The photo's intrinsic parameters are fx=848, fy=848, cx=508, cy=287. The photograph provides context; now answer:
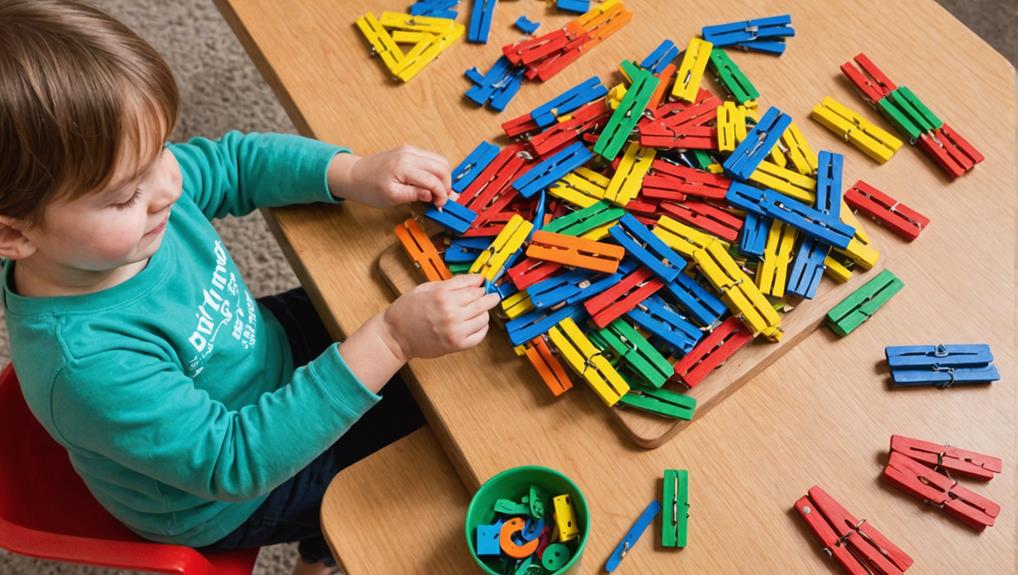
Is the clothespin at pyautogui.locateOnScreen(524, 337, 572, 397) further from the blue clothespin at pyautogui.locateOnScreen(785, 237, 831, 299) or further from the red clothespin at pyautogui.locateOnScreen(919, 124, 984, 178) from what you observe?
the red clothespin at pyautogui.locateOnScreen(919, 124, 984, 178)

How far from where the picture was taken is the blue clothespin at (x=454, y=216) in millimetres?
1004

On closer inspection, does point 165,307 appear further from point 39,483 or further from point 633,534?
point 633,534

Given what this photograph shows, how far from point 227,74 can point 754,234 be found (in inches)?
63.8

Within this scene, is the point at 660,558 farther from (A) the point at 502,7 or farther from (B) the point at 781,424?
(A) the point at 502,7

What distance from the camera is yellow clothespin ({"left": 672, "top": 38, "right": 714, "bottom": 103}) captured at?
1089 millimetres

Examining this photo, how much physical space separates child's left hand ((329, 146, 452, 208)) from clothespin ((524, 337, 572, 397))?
213 millimetres

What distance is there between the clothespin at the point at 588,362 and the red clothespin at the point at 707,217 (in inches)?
7.5

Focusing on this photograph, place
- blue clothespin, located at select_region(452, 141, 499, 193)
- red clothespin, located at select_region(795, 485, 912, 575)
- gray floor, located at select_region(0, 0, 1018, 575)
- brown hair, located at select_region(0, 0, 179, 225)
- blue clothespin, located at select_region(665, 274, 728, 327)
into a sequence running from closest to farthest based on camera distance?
brown hair, located at select_region(0, 0, 179, 225)
red clothespin, located at select_region(795, 485, 912, 575)
blue clothespin, located at select_region(665, 274, 728, 327)
blue clothespin, located at select_region(452, 141, 499, 193)
gray floor, located at select_region(0, 0, 1018, 575)

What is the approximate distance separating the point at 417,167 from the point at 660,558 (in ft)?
1.68

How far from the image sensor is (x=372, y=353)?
3.02ft

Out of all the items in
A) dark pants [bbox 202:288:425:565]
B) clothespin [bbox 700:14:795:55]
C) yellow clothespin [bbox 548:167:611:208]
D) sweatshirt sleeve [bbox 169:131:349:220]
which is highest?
clothespin [bbox 700:14:795:55]

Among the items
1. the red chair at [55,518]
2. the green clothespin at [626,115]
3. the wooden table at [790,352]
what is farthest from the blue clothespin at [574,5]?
the red chair at [55,518]

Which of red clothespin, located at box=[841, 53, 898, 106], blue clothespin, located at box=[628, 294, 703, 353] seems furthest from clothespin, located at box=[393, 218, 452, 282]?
red clothespin, located at box=[841, 53, 898, 106]

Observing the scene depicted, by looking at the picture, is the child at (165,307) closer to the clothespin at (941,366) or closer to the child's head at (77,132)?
the child's head at (77,132)
